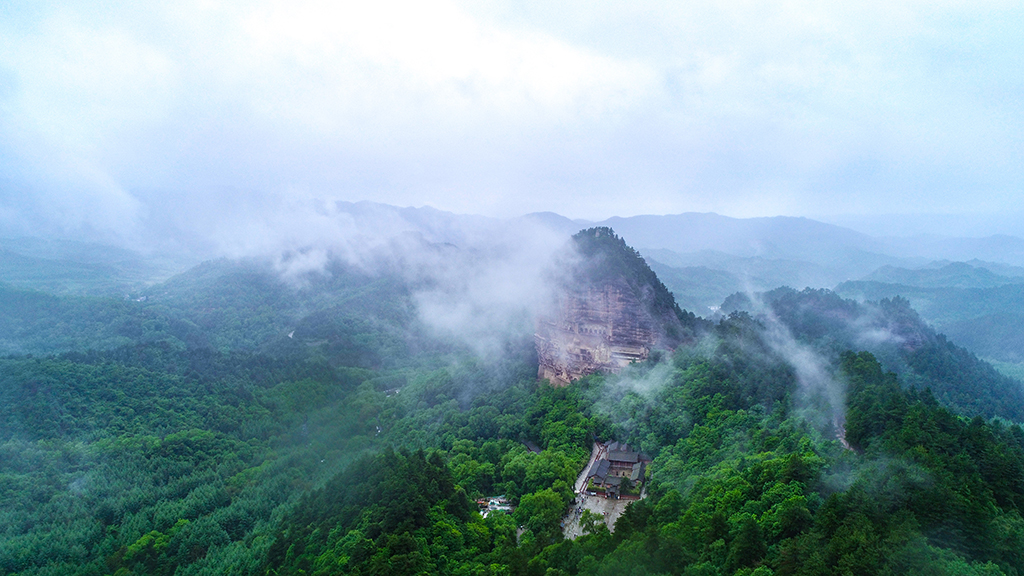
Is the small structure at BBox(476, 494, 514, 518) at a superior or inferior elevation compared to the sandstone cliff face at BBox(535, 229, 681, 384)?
inferior

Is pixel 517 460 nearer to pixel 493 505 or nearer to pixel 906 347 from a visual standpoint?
pixel 493 505

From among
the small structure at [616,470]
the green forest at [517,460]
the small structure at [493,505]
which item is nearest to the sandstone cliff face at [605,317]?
the green forest at [517,460]

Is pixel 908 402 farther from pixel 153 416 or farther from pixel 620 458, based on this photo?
pixel 153 416

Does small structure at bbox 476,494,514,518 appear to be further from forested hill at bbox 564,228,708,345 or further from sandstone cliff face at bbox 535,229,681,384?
forested hill at bbox 564,228,708,345

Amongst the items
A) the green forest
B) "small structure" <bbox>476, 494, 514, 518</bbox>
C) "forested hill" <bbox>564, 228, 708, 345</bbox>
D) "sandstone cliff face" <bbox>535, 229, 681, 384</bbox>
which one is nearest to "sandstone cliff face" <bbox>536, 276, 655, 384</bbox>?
"sandstone cliff face" <bbox>535, 229, 681, 384</bbox>

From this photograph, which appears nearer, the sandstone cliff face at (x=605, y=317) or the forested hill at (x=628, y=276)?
the sandstone cliff face at (x=605, y=317)

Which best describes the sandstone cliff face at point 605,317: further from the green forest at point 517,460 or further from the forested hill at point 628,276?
the green forest at point 517,460
